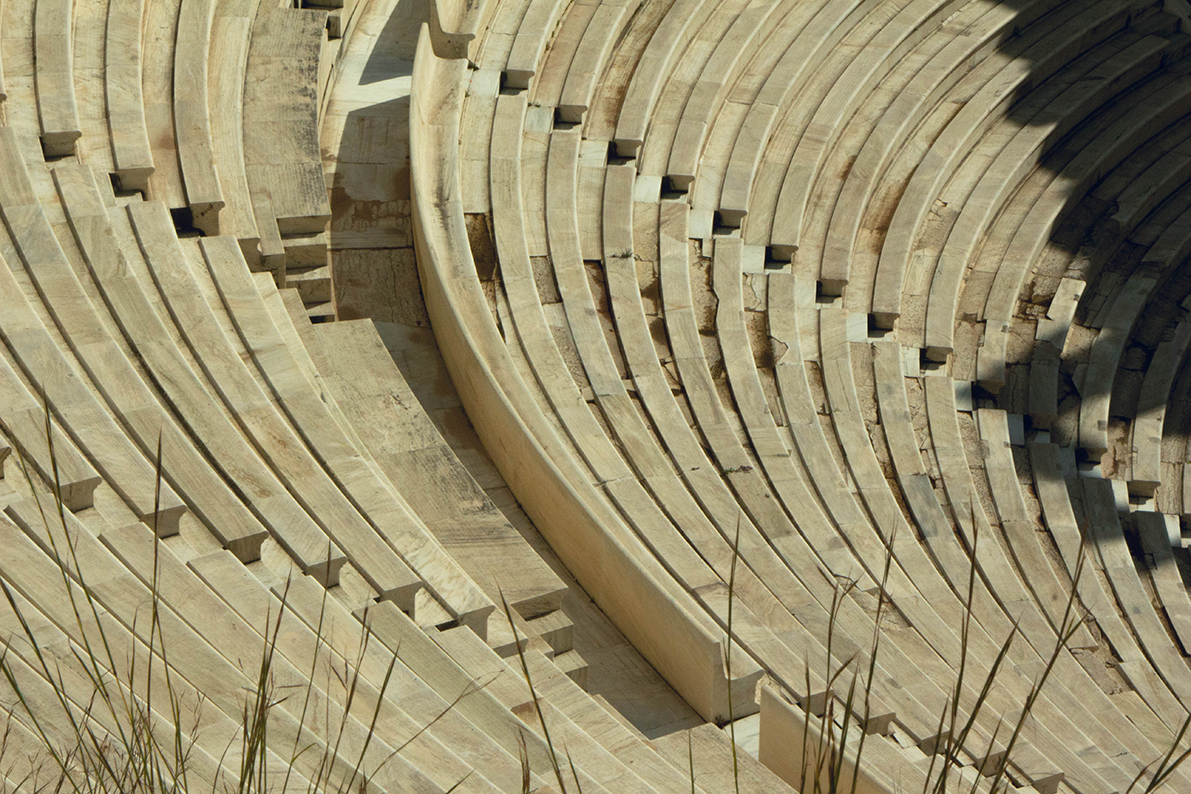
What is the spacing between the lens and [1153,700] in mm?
11625

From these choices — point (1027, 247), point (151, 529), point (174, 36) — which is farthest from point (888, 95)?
point (151, 529)

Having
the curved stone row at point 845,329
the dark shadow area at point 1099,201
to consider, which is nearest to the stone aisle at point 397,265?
the curved stone row at point 845,329

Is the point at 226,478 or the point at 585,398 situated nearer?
the point at 226,478

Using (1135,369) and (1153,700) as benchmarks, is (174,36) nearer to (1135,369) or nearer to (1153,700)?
(1153,700)

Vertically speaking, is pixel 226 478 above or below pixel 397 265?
below

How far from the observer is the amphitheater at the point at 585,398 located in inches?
247

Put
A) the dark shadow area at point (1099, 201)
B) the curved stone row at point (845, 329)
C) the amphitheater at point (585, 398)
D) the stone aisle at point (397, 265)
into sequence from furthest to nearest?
the dark shadow area at point (1099, 201) < the curved stone row at point (845, 329) < the stone aisle at point (397, 265) < the amphitheater at point (585, 398)

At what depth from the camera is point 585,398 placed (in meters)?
10.0

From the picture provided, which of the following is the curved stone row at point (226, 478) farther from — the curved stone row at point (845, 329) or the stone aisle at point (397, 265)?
the curved stone row at point (845, 329)

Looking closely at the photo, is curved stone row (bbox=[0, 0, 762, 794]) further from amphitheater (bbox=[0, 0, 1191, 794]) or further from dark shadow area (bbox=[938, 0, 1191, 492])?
dark shadow area (bbox=[938, 0, 1191, 492])

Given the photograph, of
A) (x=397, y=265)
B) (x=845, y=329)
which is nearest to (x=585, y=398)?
(x=397, y=265)

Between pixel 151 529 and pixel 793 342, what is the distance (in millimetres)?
6915

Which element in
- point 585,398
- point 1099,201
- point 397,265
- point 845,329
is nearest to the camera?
point 585,398

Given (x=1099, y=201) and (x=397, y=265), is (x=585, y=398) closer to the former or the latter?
(x=397, y=265)
